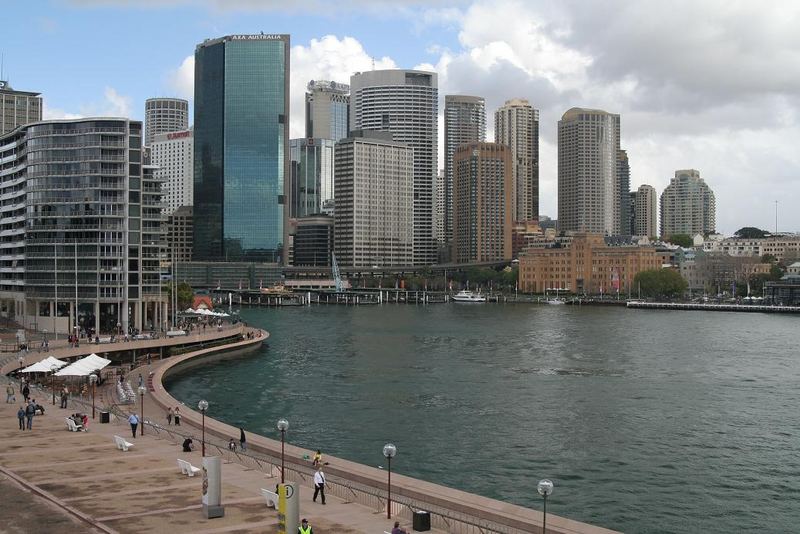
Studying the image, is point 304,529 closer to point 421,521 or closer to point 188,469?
point 421,521

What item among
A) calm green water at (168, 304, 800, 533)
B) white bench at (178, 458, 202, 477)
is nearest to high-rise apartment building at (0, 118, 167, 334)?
calm green water at (168, 304, 800, 533)

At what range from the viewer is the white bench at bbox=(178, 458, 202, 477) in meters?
38.1

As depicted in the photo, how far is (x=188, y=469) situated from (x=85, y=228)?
83.9 m

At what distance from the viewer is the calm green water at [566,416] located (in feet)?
154

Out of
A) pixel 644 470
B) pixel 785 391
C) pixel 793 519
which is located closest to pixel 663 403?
pixel 785 391

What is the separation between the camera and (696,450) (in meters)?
57.5

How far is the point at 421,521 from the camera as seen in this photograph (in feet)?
100

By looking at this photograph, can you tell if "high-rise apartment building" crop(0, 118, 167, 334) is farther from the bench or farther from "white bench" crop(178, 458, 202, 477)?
"white bench" crop(178, 458, 202, 477)

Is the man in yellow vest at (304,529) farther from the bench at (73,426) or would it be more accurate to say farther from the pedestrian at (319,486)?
the bench at (73,426)

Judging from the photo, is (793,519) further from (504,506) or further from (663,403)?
(663,403)

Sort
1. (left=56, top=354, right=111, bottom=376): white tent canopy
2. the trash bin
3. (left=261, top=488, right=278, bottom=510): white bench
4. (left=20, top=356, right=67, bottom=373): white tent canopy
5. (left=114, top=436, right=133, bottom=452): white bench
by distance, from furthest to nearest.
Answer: (left=20, top=356, right=67, bottom=373): white tent canopy, (left=56, top=354, right=111, bottom=376): white tent canopy, (left=114, top=436, right=133, bottom=452): white bench, (left=261, top=488, right=278, bottom=510): white bench, the trash bin

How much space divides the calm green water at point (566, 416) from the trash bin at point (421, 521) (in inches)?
554

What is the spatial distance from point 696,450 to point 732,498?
10990 mm

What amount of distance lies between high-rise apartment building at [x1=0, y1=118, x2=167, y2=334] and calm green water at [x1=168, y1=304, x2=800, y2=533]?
21273 millimetres
